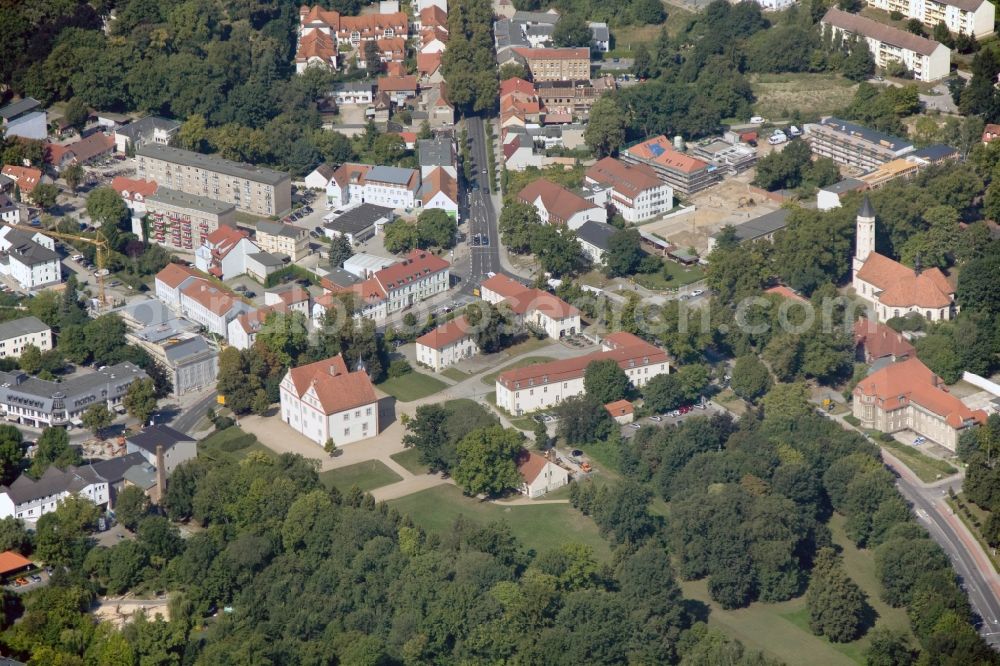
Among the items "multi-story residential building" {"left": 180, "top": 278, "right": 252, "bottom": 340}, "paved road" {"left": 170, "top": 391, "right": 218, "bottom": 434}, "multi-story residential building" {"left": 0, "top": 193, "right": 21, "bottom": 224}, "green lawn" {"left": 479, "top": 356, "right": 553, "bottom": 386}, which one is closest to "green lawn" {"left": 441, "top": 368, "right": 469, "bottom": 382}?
"green lawn" {"left": 479, "top": 356, "right": 553, "bottom": 386}

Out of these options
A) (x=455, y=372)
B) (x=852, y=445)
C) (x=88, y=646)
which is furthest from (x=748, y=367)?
(x=88, y=646)

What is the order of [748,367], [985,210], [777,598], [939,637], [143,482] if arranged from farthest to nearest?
[985,210] → [748,367] → [143,482] → [777,598] → [939,637]

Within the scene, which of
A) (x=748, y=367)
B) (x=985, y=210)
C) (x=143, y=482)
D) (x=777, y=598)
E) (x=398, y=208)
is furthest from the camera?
(x=398, y=208)

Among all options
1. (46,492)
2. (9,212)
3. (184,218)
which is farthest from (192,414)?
(9,212)

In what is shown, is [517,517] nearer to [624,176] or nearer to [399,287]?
[399,287]

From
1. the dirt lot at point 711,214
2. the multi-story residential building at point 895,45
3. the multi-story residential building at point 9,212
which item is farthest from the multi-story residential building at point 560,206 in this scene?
the multi-story residential building at point 9,212

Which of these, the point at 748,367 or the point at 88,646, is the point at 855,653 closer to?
the point at 748,367
